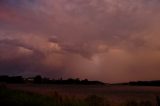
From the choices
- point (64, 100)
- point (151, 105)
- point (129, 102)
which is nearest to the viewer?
point (151, 105)

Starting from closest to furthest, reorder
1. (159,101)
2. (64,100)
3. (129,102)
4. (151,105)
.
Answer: (159,101), (151,105), (129,102), (64,100)

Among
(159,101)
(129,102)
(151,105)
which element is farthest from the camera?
(129,102)

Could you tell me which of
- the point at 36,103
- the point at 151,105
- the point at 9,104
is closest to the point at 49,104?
the point at 36,103

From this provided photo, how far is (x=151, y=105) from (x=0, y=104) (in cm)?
1028

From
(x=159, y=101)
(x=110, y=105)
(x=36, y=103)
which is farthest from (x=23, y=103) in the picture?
(x=159, y=101)

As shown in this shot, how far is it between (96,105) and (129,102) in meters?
2.29

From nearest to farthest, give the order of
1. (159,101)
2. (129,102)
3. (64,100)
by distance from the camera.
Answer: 1. (159,101)
2. (129,102)
3. (64,100)

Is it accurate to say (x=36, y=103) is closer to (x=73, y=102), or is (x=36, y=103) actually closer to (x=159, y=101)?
(x=73, y=102)

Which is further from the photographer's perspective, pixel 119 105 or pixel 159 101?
pixel 119 105

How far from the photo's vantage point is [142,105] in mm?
24844

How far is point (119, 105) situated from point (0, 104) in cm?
820

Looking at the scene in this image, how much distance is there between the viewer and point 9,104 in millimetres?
26906

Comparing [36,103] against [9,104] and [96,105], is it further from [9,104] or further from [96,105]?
[96,105]

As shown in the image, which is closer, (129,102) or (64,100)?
(129,102)
